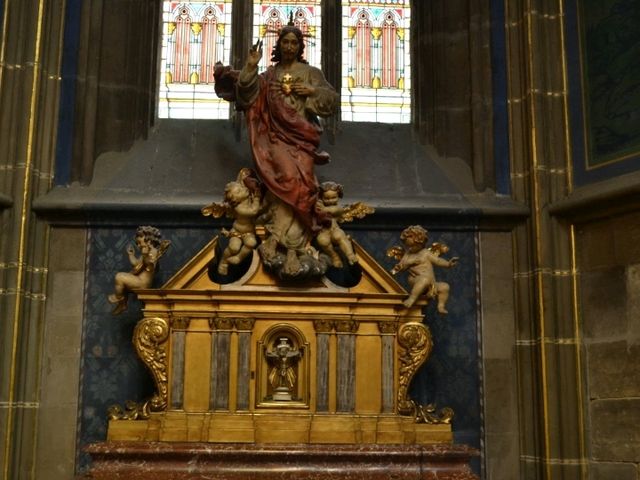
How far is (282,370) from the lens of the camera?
7242 mm

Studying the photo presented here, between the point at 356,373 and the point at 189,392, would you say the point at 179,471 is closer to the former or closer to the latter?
the point at 189,392

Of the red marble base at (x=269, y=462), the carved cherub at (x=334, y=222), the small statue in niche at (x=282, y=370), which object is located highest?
the carved cherub at (x=334, y=222)

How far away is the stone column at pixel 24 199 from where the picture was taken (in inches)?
307

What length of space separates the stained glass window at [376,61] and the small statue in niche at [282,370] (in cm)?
288

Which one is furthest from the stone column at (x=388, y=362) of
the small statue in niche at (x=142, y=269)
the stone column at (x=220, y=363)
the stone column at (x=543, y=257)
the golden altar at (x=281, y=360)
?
the small statue in niche at (x=142, y=269)

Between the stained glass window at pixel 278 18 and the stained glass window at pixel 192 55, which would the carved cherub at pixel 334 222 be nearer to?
the stained glass window at pixel 192 55

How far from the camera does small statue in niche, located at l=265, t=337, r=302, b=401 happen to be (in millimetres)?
7215

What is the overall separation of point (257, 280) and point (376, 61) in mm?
3083

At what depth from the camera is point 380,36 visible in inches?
375

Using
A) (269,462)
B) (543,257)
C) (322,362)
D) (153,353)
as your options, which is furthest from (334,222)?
(269,462)

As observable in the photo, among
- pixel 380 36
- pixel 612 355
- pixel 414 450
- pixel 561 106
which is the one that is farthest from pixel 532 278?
pixel 380 36

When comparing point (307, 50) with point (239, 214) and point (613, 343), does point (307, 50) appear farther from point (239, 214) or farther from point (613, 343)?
point (613, 343)

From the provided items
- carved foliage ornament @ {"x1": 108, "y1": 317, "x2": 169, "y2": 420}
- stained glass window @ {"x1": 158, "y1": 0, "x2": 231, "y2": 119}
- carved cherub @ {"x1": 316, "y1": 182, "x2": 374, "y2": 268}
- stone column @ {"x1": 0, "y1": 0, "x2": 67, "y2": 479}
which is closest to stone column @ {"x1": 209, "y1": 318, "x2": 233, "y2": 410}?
carved foliage ornament @ {"x1": 108, "y1": 317, "x2": 169, "y2": 420}

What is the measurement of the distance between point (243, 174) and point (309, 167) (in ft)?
1.67
